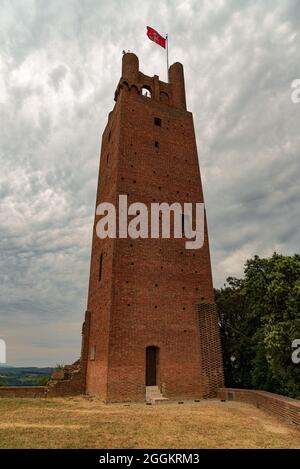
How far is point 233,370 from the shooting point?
21.9m

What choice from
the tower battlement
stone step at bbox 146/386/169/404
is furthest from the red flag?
stone step at bbox 146/386/169/404

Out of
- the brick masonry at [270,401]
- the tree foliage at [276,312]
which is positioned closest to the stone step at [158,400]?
the brick masonry at [270,401]

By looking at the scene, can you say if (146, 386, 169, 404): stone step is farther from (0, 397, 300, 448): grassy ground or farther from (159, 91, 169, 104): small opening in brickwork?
(159, 91, 169, 104): small opening in brickwork

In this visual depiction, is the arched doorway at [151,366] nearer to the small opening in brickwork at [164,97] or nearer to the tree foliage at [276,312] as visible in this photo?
the tree foliage at [276,312]

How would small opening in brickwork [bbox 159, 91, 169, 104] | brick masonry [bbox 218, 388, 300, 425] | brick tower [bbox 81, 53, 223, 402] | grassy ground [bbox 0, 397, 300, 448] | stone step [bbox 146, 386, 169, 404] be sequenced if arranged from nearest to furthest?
grassy ground [bbox 0, 397, 300, 448]
brick masonry [bbox 218, 388, 300, 425]
stone step [bbox 146, 386, 169, 404]
brick tower [bbox 81, 53, 223, 402]
small opening in brickwork [bbox 159, 91, 169, 104]

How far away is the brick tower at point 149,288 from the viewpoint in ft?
49.4

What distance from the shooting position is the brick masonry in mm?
9109

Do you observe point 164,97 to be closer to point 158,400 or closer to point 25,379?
point 158,400

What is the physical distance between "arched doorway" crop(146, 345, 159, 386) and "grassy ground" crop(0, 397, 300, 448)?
10.8 feet

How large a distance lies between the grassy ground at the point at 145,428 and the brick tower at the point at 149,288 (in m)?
2.86

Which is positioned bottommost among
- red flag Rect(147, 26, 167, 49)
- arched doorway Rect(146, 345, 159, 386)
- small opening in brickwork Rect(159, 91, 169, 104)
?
arched doorway Rect(146, 345, 159, 386)

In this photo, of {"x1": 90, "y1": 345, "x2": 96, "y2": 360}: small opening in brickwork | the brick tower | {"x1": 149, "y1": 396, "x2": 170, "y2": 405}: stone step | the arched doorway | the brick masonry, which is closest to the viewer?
the brick masonry

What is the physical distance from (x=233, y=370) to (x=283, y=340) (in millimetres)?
10759
